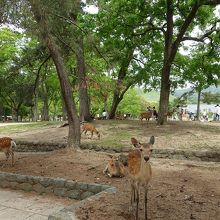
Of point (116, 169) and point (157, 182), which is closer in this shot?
point (157, 182)

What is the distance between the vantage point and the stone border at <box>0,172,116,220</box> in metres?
8.23

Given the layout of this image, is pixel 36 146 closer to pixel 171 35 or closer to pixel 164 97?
pixel 164 97

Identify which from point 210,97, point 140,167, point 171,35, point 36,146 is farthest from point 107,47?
point 210,97

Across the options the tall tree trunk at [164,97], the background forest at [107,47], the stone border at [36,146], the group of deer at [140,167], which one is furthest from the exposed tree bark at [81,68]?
the group of deer at [140,167]

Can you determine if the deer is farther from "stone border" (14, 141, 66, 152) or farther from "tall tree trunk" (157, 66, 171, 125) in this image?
"tall tree trunk" (157, 66, 171, 125)

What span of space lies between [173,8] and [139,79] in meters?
6.35

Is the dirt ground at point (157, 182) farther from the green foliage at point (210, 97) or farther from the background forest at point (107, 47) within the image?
the green foliage at point (210, 97)

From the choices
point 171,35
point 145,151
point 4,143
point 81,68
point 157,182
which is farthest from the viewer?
point 171,35

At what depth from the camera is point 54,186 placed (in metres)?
8.99

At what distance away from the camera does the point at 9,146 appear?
38.0 ft

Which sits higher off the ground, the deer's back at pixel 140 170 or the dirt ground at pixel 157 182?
the deer's back at pixel 140 170

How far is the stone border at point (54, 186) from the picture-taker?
823cm

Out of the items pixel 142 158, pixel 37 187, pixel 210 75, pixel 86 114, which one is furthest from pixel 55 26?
pixel 210 75

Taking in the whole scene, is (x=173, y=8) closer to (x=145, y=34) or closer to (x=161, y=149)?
(x=145, y=34)
